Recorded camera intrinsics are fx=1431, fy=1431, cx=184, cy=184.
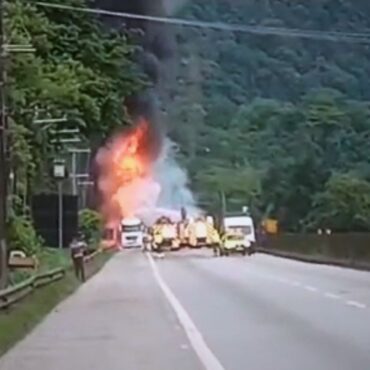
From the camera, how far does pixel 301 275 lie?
49.0 m

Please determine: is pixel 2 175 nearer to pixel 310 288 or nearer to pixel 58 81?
pixel 310 288

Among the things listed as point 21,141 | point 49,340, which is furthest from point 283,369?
point 21,141

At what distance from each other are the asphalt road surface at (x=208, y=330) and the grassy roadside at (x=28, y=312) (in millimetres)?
262

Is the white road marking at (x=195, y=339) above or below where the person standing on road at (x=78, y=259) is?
below

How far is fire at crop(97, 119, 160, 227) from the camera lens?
A: 111m

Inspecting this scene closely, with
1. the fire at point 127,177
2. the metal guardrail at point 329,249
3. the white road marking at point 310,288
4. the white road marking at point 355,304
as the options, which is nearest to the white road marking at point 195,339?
the white road marking at point 355,304

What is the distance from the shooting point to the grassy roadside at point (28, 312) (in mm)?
21905

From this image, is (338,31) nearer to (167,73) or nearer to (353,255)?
(167,73)

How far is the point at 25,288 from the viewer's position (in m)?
29.6

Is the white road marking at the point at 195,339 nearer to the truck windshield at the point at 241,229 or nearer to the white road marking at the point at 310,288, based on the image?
the white road marking at the point at 310,288

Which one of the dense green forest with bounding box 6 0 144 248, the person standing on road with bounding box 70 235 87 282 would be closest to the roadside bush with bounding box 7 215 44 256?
the dense green forest with bounding box 6 0 144 248

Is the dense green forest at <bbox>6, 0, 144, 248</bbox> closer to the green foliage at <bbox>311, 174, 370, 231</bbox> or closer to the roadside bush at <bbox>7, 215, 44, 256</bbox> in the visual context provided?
the roadside bush at <bbox>7, 215, 44, 256</bbox>

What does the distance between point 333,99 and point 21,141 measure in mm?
85456

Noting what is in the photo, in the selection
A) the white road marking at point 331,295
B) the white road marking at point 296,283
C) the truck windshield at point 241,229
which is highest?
the truck windshield at point 241,229
